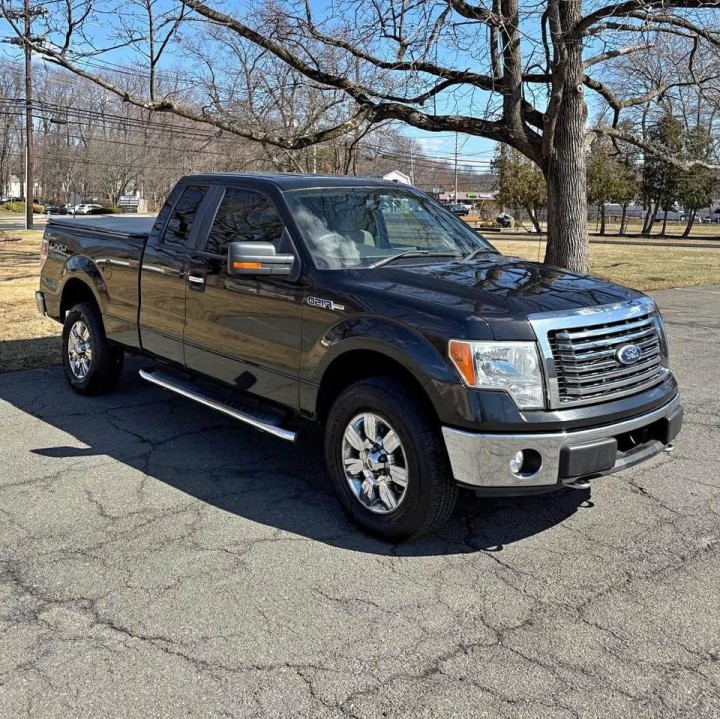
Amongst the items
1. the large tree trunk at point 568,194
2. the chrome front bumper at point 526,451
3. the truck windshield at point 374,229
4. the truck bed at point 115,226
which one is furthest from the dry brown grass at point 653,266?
the chrome front bumper at point 526,451

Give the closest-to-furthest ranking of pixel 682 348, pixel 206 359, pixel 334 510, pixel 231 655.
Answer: pixel 231 655 → pixel 334 510 → pixel 206 359 → pixel 682 348

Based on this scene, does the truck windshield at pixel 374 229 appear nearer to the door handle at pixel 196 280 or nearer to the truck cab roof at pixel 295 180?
the truck cab roof at pixel 295 180

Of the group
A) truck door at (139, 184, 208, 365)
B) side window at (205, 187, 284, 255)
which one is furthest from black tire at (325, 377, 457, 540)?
truck door at (139, 184, 208, 365)

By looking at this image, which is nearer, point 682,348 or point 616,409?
point 616,409

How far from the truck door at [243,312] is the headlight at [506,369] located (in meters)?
1.21

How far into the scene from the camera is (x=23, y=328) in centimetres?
959

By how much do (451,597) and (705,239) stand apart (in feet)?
132

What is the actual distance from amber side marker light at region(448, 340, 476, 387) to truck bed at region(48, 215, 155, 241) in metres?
3.17

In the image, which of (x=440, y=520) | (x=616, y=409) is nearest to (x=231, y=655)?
(x=440, y=520)

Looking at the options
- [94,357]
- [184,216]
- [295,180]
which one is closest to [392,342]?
[295,180]

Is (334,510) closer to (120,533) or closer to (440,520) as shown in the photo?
(440,520)

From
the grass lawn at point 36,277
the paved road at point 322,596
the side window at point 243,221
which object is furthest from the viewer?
the grass lawn at point 36,277

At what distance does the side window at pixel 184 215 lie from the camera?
544 cm

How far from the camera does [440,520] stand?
3.77m
